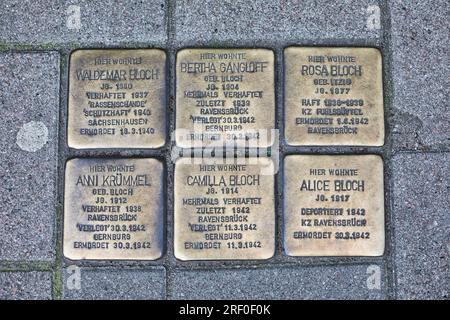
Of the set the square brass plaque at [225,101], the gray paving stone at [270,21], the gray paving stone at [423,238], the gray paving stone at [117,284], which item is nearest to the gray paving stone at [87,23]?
the gray paving stone at [270,21]

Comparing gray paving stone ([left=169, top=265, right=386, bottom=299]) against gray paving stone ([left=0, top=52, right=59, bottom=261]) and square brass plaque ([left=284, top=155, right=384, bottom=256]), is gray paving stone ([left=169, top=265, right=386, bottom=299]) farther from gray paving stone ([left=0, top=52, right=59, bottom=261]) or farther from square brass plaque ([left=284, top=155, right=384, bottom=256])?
gray paving stone ([left=0, top=52, right=59, bottom=261])

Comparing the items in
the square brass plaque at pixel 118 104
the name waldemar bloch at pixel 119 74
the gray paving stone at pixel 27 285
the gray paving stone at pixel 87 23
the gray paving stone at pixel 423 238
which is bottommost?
the gray paving stone at pixel 27 285

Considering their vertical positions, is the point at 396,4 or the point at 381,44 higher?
the point at 396,4

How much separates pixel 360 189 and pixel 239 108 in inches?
20.5

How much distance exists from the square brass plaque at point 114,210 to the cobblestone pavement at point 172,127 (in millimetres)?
39

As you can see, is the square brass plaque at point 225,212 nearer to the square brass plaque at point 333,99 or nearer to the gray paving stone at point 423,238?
the square brass plaque at point 333,99

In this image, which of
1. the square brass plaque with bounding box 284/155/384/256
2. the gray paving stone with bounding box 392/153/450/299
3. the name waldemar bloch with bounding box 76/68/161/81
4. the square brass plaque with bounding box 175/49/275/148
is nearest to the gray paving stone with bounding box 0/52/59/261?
the name waldemar bloch with bounding box 76/68/161/81

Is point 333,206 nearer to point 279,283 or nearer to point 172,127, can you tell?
point 279,283

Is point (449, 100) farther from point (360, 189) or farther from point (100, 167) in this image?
point (100, 167)

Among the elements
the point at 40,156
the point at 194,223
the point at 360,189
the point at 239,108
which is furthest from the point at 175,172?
the point at 360,189

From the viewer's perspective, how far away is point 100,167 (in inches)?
66.1

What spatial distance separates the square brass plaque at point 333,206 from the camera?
1.66 metres

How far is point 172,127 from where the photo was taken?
1692 mm

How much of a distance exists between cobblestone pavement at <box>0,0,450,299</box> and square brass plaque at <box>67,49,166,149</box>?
4cm
